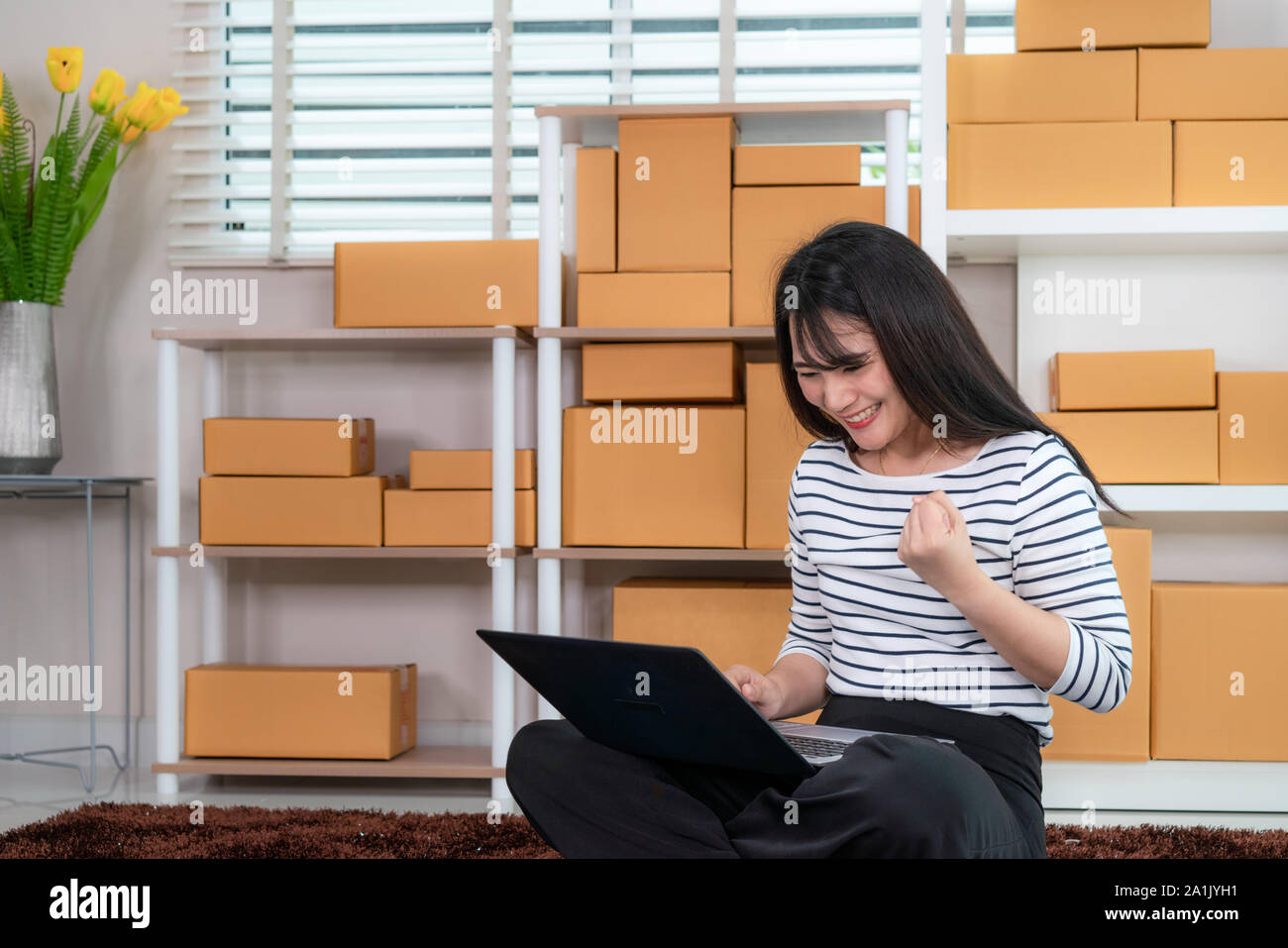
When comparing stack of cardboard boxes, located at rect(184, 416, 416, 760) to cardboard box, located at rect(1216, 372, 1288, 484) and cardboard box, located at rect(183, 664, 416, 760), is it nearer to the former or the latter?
cardboard box, located at rect(183, 664, 416, 760)

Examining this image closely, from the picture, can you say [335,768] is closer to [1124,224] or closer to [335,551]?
[335,551]

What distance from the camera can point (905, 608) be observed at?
1.16 meters

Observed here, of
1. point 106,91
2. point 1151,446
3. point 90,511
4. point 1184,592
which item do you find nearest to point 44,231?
point 106,91

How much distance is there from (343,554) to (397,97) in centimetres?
110

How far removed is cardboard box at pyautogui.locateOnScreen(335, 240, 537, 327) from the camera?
90.2 inches

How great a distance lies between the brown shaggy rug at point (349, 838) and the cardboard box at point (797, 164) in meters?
1.21

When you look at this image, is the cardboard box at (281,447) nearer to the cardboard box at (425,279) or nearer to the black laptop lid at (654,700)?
the cardboard box at (425,279)

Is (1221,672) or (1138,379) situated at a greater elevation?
(1138,379)

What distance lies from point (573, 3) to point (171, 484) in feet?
4.51

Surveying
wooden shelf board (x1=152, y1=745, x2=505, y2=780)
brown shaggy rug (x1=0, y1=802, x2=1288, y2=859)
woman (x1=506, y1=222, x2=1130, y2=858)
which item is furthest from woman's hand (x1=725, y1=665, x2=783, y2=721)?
wooden shelf board (x1=152, y1=745, x2=505, y2=780)

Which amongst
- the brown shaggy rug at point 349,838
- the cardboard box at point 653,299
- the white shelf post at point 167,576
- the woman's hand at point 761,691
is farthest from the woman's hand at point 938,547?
the white shelf post at point 167,576

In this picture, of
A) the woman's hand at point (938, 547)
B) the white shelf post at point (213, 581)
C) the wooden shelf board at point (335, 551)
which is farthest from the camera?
the white shelf post at point (213, 581)

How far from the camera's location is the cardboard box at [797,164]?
7.02ft
